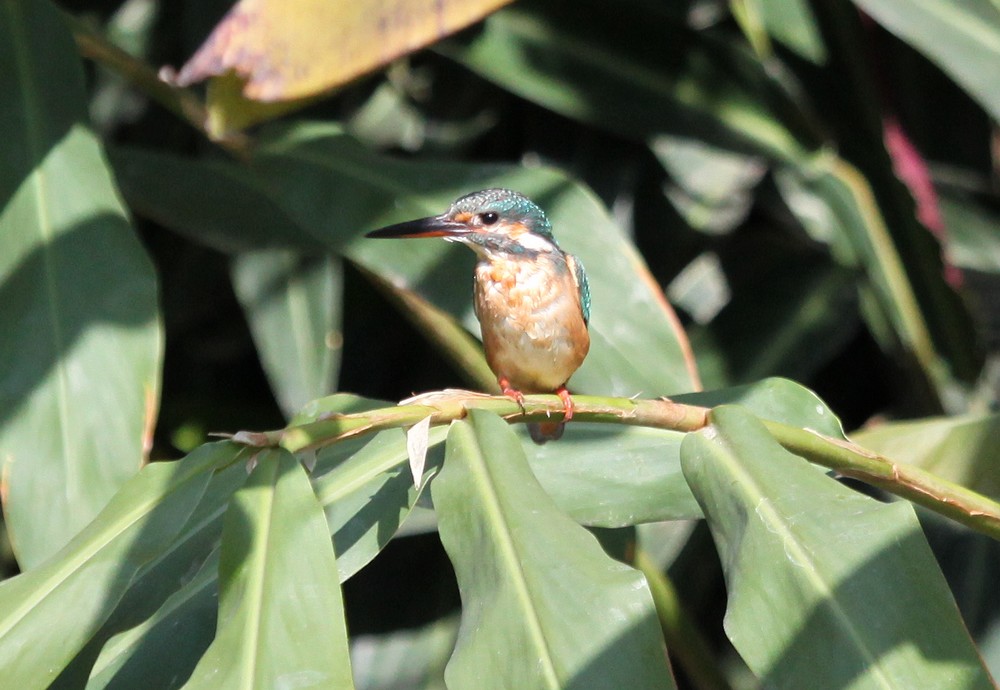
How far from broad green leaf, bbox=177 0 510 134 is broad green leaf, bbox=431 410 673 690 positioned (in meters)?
0.95

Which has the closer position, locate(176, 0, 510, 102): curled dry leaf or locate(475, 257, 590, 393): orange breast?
locate(176, 0, 510, 102): curled dry leaf

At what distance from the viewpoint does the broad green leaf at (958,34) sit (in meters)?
2.18

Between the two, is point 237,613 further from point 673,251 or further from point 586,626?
point 673,251

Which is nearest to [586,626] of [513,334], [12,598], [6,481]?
[12,598]

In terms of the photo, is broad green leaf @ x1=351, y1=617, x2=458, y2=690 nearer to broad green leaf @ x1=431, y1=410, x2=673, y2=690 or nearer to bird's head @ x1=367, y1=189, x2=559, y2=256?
bird's head @ x1=367, y1=189, x2=559, y2=256

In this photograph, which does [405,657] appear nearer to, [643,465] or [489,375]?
[489,375]

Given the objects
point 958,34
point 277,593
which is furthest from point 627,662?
point 958,34

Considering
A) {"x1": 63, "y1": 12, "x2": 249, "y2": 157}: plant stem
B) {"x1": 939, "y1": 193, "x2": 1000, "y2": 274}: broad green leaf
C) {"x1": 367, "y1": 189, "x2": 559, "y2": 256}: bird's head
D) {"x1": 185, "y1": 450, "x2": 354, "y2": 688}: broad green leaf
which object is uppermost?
{"x1": 185, "y1": 450, "x2": 354, "y2": 688}: broad green leaf

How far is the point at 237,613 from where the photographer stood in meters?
1.17

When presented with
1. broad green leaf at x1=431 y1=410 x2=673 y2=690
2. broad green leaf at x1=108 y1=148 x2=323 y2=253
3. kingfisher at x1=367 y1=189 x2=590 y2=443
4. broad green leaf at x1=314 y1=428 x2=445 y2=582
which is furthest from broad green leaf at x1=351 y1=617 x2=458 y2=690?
broad green leaf at x1=431 y1=410 x2=673 y2=690

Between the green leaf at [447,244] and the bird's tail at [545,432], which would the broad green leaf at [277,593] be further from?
the green leaf at [447,244]

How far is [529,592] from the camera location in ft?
3.88

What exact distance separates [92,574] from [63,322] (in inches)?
40.5

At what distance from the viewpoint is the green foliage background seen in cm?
119
